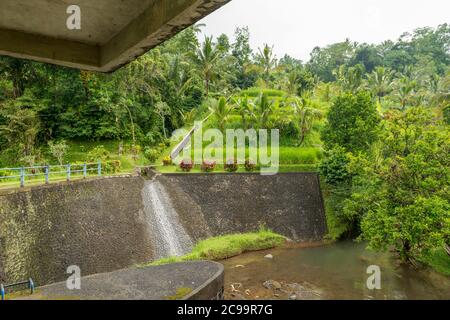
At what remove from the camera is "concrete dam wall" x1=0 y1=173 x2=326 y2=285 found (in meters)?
9.28

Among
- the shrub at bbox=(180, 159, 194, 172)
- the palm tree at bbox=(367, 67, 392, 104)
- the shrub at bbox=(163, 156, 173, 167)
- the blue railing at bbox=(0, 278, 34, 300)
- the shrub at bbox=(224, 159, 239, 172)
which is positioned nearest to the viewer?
the blue railing at bbox=(0, 278, 34, 300)

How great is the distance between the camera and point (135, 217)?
13031 mm

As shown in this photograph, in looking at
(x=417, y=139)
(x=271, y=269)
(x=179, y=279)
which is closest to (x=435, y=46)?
(x=417, y=139)

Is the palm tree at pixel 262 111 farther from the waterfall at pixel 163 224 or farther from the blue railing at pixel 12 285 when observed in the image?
the blue railing at pixel 12 285

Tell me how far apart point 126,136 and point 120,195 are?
8480 millimetres

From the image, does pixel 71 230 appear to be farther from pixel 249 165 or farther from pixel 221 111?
pixel 221 111

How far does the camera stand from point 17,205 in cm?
920

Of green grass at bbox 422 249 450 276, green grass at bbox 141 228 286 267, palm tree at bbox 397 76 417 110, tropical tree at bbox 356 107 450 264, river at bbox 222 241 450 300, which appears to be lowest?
river at bbox 222 241 450 300

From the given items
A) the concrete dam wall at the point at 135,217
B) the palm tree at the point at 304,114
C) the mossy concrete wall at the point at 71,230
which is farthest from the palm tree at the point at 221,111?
the mossy concrete wall at the point at 71,230

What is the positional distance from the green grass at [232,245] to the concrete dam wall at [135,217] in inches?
16.6

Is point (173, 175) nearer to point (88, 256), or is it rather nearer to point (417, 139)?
point (88, 256)

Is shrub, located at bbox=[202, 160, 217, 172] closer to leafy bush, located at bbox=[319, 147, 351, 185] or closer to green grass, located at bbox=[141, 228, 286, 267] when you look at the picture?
green grass, located at bbox=[141, 228, 286, 267]

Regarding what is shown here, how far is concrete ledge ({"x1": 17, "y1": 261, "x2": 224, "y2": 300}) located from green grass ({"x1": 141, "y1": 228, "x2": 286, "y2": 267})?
2994 millimetres

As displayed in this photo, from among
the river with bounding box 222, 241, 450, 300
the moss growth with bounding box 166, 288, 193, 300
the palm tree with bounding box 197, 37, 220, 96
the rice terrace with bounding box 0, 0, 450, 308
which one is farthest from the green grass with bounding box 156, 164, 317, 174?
the palm tree with bounding box 197, 37, 220, 96
